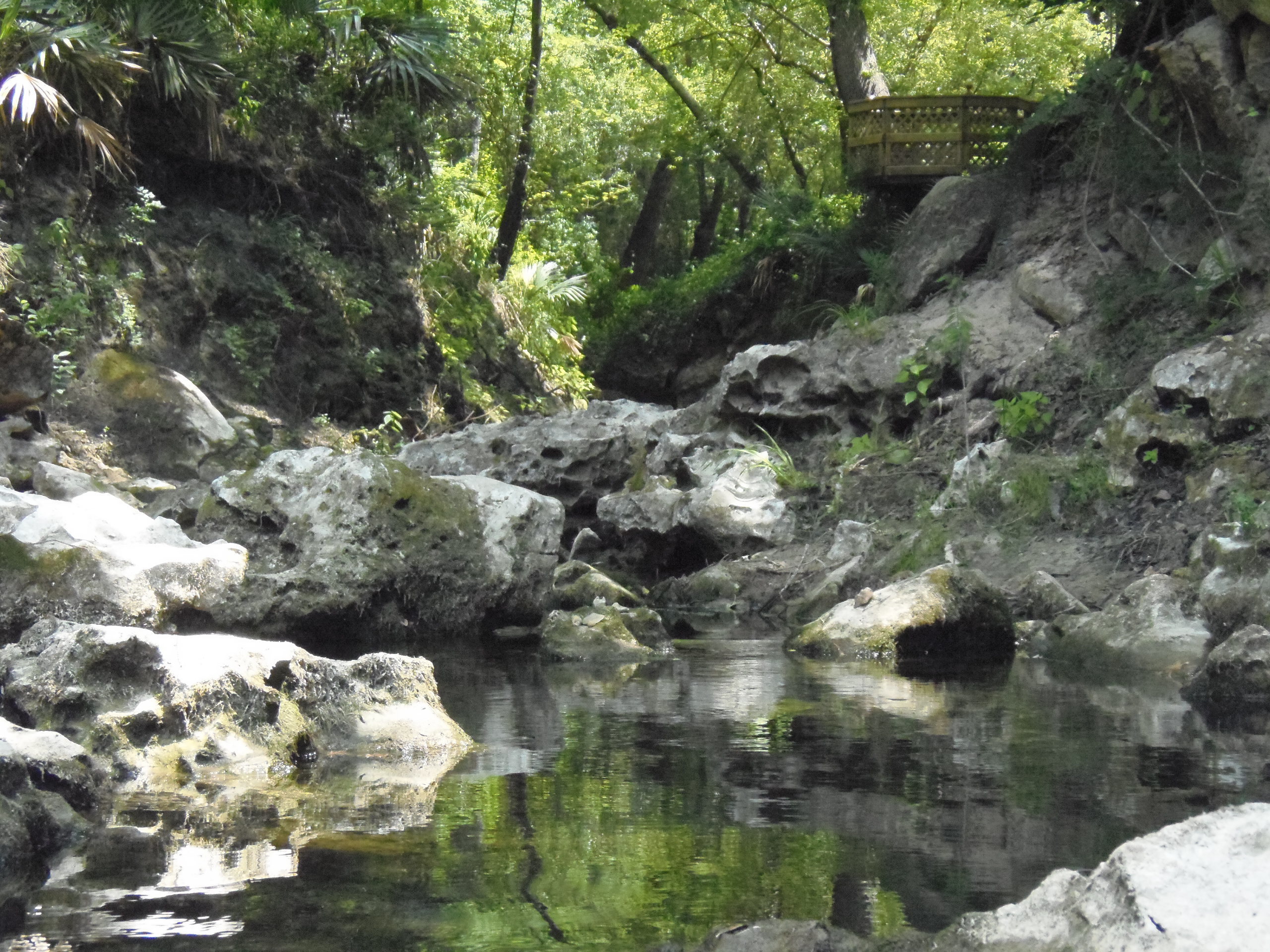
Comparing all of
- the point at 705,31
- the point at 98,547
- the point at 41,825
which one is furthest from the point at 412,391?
the point at 41,825

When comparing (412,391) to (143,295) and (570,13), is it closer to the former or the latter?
(143,295)

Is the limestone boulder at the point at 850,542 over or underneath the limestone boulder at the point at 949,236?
underneath

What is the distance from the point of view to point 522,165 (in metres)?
20.7

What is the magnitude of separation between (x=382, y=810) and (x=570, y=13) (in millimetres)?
22950

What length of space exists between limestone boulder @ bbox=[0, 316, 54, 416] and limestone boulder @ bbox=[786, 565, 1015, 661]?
314 inches

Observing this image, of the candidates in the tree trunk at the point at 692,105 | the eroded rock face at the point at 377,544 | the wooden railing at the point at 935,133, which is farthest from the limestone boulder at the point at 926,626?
the tree trunk at the point at 692,105

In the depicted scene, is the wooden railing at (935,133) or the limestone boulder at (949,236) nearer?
the limestone boulder at (949,236)

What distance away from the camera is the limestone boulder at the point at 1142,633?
28.6ft

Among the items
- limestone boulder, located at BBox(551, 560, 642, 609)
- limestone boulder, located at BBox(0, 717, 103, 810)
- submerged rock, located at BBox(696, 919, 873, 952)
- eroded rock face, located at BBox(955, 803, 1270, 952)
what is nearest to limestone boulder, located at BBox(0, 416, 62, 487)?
limestone boulder, located at BBox(551, 560, 642, 609)

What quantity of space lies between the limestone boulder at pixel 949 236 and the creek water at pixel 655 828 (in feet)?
29.8

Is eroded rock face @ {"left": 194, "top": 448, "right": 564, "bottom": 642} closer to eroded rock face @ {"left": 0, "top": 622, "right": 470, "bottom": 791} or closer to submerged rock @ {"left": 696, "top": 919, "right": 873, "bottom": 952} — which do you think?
eroded rock face @ {"left": 0, "top": 622, "right": 470, "bottom": 791}

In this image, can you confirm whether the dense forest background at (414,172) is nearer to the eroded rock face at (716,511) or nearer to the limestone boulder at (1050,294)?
the limestone boulder at (1050,294)

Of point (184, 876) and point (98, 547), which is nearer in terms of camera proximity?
point (184, 876)

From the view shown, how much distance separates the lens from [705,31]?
2233 cm
